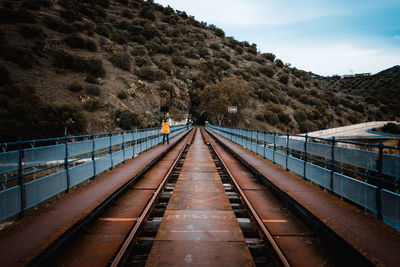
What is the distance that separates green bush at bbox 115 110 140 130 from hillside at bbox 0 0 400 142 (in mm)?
155

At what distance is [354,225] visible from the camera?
3.98 m

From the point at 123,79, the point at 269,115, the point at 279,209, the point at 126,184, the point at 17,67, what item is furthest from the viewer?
the point at 269,115

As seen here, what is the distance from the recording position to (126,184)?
6.71 metres

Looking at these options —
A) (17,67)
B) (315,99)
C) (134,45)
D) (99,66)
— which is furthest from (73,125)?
(315,99)

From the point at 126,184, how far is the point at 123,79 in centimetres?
4612

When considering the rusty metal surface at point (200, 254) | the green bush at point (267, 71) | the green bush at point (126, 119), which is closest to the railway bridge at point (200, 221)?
the rusty metal surface at point (200, 254)

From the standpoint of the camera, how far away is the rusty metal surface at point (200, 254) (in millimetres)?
3234

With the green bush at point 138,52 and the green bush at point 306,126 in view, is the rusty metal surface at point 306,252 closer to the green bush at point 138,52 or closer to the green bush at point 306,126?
the green bush at point 306,126

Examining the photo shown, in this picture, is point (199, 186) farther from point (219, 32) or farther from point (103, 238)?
point (219, 32)

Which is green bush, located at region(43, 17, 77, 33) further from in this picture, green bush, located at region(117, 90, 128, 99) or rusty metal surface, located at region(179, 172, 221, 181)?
rusty metal surface, located at region(179, 172, 221, 181)

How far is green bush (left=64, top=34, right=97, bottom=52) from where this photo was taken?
51.2 m

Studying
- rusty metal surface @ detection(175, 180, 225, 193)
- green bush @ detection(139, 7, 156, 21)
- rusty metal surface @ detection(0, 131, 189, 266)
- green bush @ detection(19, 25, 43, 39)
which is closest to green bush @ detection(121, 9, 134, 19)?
green bush @ detection(139, 7, 156, 21)

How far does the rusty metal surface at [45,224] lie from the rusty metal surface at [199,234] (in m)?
1.57

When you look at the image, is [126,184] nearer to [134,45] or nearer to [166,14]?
[134,45]
